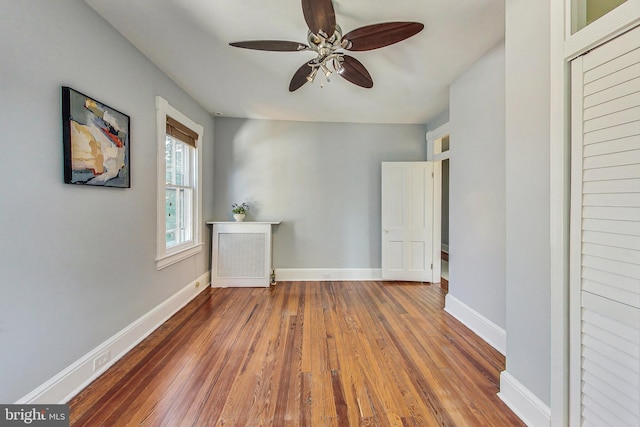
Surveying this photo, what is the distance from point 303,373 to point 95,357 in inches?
57.4

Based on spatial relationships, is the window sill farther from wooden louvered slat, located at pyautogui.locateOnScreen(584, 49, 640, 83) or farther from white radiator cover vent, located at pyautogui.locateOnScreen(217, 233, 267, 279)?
wooden louvered slat, located at pyautogui.locateOnScreen(584, 49, 640, 83)

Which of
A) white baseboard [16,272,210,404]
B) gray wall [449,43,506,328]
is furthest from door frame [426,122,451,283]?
white baseboard [16,272,210,404]

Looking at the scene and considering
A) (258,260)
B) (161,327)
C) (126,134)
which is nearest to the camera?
(126,134)

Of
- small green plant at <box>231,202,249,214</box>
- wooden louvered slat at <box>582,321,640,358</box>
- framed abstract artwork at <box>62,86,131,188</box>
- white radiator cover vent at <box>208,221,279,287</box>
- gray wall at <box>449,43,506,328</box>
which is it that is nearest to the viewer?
wooden louvered slat at <box>582,321,640,358</box>

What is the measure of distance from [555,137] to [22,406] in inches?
119

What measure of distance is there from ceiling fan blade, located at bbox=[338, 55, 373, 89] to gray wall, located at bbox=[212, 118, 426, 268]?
5.69ft

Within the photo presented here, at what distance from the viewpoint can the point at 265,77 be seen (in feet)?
8.45

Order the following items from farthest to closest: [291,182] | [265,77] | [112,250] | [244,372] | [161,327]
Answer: [291,182] < [265,77] < [161,327] < [112,250] < [244,372]

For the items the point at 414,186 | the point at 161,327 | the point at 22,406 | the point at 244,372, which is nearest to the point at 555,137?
the point at 244,372

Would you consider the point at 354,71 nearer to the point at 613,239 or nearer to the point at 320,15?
the point at 320,15

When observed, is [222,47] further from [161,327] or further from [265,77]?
[161,327]

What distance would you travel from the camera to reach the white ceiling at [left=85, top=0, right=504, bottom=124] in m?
1.67

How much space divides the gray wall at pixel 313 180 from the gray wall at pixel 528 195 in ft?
8.18

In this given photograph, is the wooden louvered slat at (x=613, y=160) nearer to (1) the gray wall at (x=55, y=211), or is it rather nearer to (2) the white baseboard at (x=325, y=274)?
(1) the gray wall at (x=55, y=211)
